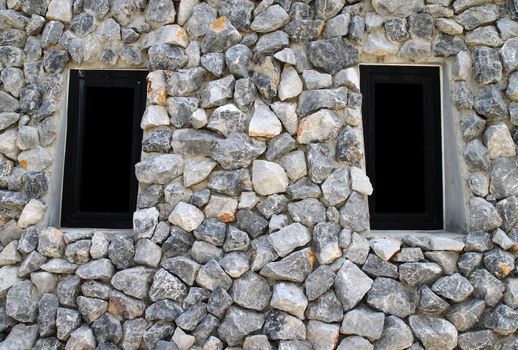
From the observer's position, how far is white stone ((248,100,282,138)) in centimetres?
241

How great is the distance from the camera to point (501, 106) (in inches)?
97.0

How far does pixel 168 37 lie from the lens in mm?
2537

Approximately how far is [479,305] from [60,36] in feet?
9.66

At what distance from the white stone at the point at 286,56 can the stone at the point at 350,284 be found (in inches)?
47.2

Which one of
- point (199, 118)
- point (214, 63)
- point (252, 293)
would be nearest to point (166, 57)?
point (214, 63)

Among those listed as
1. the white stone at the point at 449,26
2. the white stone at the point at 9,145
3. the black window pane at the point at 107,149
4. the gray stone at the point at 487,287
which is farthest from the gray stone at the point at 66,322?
the white stone at the point at 449,26

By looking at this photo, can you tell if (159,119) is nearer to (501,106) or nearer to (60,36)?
(60,36)

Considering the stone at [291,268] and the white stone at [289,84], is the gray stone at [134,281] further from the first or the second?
the white stone at [289,84]

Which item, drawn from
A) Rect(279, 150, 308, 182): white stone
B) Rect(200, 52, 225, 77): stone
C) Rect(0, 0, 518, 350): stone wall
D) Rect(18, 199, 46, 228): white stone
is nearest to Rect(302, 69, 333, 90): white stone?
Rect(0, 0, 518, 350): stone wall

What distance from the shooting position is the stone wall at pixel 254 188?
90.7 inches

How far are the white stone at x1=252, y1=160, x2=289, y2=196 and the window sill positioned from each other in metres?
0.59

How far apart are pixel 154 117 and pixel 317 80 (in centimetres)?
Answer: 99

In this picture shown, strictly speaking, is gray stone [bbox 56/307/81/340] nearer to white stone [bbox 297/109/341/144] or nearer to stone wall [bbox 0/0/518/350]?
stone wall [bbox 0/0/518/350]

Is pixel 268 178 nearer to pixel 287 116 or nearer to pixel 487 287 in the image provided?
pixel 287 116
